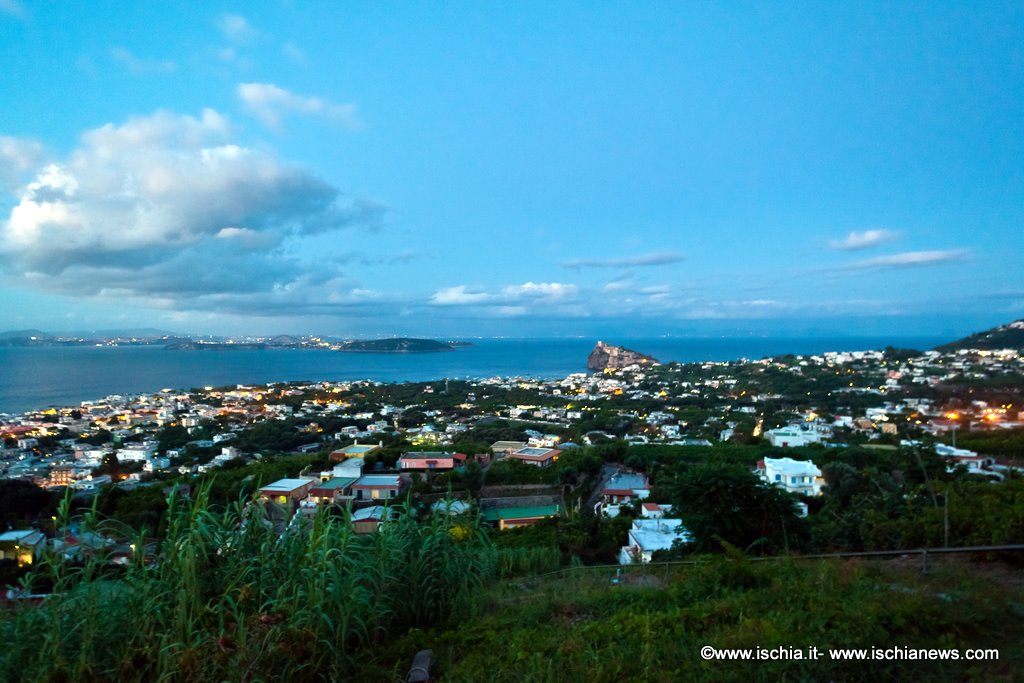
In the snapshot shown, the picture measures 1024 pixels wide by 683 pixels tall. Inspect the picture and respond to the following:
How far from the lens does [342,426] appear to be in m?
24.4

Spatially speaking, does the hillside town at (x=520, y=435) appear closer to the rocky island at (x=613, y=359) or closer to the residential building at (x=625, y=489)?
the residential building at (x=625, y=489)

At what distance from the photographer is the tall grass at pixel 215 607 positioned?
1702mm

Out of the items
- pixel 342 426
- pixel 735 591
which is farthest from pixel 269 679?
pixel 342 426

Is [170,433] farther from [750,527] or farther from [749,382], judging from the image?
[749,382]

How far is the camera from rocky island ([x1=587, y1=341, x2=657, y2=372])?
2259 inches

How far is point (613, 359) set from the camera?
196 ft

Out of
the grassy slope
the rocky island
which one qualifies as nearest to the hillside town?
the grassy slope

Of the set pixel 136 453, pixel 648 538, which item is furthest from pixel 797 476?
pixel 136 453

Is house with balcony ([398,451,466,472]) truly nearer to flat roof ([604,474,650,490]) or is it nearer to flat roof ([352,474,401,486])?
flat roof ([352,474,401,486])

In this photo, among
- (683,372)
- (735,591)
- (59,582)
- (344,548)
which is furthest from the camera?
(683,372)

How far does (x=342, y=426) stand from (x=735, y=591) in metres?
23.7

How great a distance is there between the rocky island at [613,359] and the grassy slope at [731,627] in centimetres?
5400

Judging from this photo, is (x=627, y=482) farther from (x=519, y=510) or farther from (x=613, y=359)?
(x=613, y=359)

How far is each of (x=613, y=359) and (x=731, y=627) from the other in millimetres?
58617
